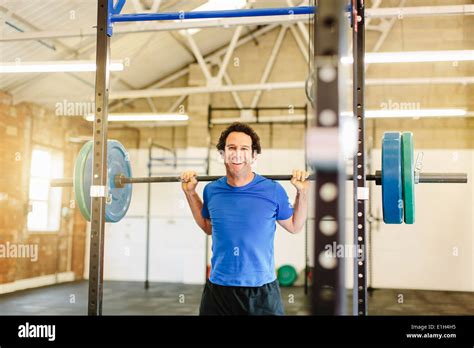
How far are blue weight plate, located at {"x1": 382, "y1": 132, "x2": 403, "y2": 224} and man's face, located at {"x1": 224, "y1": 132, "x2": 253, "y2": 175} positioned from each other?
679 millimetres

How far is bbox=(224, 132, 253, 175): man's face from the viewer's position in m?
2.04

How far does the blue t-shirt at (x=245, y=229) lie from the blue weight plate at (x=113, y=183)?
82 centimetres

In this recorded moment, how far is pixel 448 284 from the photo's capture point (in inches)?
309

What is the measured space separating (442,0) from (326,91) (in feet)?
28.2

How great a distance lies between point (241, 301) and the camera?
6.20ft

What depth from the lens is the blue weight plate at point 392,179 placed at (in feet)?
7.43

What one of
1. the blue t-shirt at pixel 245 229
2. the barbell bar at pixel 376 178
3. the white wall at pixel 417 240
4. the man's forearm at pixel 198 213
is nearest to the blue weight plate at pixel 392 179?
the barbell bar at pixel 376 178

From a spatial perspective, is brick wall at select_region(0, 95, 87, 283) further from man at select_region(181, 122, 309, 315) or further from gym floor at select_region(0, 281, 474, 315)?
man at select_region(181, 122, 309, 315)

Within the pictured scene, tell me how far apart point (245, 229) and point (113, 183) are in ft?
3.53

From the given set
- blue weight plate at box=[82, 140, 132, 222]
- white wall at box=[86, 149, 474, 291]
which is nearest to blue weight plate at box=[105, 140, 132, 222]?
blue weight plate at box=[82, 140, 132, 222]

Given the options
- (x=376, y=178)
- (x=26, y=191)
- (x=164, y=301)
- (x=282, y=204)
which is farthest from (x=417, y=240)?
(x=282, y=204)

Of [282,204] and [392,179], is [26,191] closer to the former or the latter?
[282,204]
